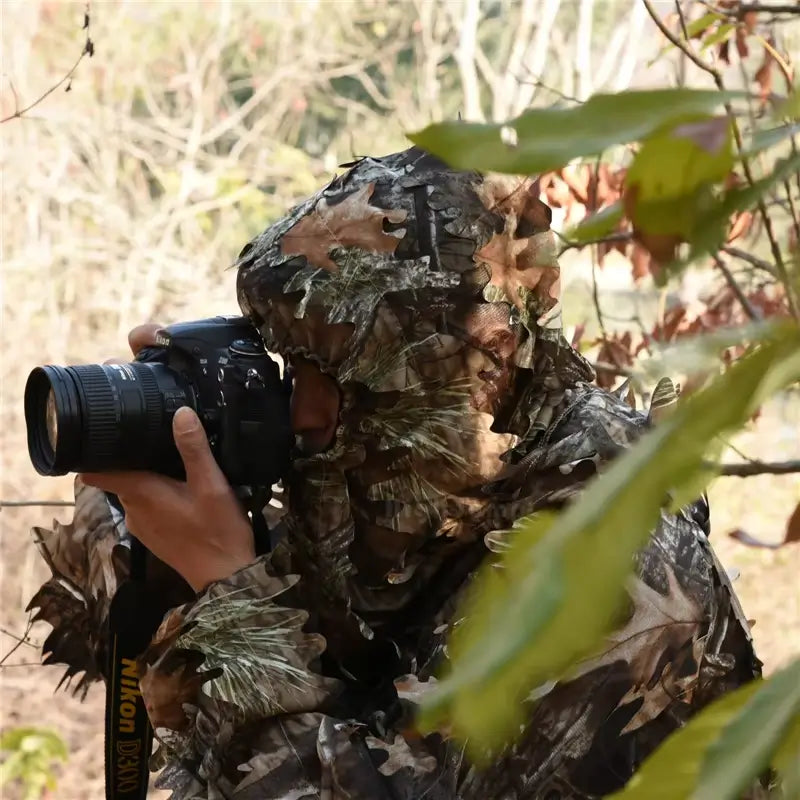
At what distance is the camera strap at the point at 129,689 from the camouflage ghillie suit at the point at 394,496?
0.09 metres

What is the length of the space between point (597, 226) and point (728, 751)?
0.11m

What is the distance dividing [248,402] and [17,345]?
223 cm

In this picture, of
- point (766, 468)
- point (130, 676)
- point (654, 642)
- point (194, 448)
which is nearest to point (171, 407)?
point (194, 448)

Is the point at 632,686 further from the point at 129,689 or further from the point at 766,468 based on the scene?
the point at 129,689

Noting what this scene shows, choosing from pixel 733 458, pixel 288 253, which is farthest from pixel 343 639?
pixel 733 458

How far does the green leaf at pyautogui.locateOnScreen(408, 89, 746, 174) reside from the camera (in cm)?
23

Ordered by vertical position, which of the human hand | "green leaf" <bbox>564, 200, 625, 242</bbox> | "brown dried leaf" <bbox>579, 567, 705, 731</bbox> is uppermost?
"green leaf" <bbox>564, 200, 625, 242</bbox>

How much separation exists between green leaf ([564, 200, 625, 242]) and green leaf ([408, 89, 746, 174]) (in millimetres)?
30

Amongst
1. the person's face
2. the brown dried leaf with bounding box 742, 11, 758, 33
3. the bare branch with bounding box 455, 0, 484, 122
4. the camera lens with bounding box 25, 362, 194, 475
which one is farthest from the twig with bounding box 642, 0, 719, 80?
the bare branch with bounding box 455, 0, 484, 122

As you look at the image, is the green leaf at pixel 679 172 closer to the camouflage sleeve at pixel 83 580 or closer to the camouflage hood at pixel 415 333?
the camouflage hood at pixel 415 333

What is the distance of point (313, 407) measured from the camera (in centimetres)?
105

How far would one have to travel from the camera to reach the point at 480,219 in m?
1.01

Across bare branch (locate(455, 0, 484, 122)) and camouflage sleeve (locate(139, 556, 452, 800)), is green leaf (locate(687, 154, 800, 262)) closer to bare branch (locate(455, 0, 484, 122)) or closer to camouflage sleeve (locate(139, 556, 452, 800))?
camouflage sleeve (locate(139, 556, 452, 800))

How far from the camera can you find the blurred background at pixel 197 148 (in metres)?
2.94
